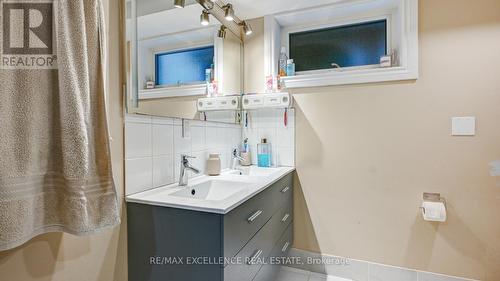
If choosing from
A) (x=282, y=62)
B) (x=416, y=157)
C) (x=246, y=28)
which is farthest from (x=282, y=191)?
(x=246, y=28)

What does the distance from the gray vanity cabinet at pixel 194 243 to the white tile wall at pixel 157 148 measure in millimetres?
155

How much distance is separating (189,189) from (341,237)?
123cm

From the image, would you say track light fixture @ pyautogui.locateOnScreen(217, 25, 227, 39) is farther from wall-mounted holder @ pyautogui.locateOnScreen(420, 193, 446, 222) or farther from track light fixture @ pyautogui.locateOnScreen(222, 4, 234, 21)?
wall-mounted holder @ pyautogui.locateOnScreen(420, 193, 446, 222)

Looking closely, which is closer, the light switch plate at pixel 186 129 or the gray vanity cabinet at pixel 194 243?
Result: the gray vanity cabinet at pixel 194 243

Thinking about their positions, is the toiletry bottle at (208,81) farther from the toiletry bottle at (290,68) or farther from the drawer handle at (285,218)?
the drawer handle at (285,218)

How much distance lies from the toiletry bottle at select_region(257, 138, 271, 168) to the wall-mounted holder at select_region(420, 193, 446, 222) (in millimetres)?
1075

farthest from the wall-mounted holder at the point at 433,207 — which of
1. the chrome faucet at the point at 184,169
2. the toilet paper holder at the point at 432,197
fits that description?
the chrome faucet at the point at 184,169

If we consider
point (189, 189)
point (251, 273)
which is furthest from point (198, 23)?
point (251, 273)

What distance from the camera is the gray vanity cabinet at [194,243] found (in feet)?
3.11

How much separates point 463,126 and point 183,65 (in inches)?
71.2

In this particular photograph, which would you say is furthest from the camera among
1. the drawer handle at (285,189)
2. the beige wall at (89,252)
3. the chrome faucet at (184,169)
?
the drawer handle at (285,189)

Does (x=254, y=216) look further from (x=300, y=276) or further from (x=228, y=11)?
(x=228, y=11)

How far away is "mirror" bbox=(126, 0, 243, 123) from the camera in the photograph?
1204 mm

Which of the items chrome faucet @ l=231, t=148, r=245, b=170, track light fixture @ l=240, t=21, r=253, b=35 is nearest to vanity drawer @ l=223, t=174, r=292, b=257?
chrome faucet @ l=231, t=148, r=245, b=170
